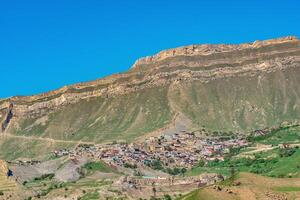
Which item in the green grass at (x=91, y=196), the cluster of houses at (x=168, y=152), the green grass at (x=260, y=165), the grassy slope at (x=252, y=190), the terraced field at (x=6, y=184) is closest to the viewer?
the grassy slope at (x=252, y=190)

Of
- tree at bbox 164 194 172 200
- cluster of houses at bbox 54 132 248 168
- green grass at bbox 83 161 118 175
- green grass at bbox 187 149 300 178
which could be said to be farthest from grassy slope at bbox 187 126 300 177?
green grass at bbox 83 161 118 175

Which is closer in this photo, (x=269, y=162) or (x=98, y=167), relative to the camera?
(x=269, y=162)

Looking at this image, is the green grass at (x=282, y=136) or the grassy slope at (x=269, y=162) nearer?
the grassy slope at (x=269, y=162)

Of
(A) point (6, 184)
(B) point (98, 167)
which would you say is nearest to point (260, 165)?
(B) point (98, 167)

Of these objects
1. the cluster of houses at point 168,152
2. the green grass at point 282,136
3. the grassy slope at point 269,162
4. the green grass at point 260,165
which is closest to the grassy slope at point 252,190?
the grassy slope at point 269,162

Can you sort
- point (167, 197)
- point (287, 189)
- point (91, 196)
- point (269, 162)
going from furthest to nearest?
point (269, 162)
point (91, 196)
point (167, 197)
point (287, 189)

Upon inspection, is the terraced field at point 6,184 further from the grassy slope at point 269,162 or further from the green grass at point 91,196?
the grassy slope at point 269,162

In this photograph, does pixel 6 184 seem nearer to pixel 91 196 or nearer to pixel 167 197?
pixel 91 196

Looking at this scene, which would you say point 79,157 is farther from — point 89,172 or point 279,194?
point 279,194

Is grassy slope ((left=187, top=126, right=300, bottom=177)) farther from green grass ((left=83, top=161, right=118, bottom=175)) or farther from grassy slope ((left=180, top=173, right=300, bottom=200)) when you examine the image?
grassy slope ((left=180, top=173, right=300, bottom=200))
